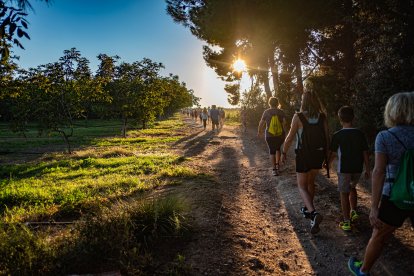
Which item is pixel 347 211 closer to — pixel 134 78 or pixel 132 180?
pixel 132 180

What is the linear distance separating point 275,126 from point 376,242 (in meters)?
6.25

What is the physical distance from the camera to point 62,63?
1675cm

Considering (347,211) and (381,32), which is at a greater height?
(381,32)

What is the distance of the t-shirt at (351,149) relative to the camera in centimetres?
510

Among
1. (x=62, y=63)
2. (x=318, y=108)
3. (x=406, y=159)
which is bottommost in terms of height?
(x=406, y=159)

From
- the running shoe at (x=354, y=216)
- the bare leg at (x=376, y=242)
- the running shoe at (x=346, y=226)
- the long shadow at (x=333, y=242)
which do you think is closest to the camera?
the bare leg at (x=376, y=242)

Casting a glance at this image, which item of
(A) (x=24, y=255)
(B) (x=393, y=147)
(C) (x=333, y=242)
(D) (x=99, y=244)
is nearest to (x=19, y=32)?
(A) (x=24, y=255)

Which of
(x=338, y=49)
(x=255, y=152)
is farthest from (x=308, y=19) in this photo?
(x=255, y=152)

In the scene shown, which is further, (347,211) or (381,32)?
(381,32)

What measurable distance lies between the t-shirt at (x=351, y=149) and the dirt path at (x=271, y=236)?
108 centimetres

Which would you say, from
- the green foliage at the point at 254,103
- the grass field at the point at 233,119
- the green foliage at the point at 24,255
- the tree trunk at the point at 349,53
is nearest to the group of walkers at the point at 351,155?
the green foliage at the point at 24,255

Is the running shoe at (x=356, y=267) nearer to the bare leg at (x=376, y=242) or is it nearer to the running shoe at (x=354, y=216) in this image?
the bare leg at (x=376, y=242)

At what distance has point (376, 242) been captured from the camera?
3.31 meters

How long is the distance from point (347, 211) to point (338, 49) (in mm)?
13878
